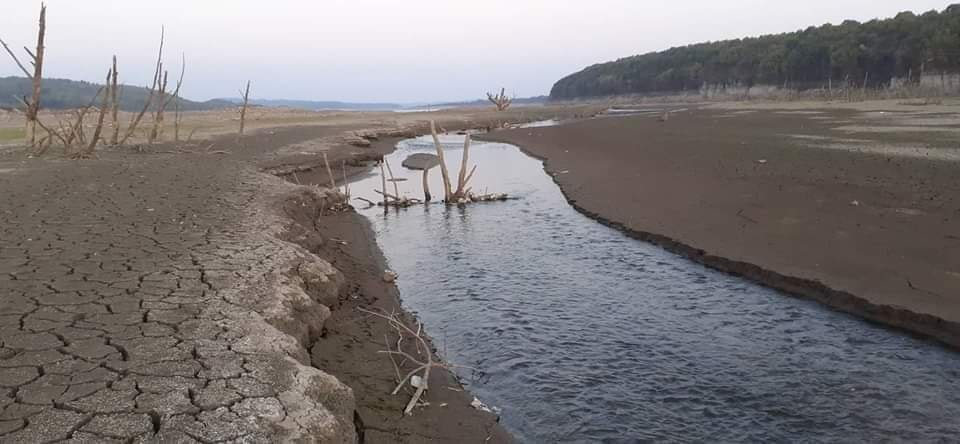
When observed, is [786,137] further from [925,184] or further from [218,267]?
[218,267]

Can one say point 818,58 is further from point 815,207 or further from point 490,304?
point 490,304

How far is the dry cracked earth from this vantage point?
3.84m

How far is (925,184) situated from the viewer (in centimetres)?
1170

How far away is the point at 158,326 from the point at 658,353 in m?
4.91

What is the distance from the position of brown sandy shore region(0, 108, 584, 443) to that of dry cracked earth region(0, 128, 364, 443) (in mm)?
15

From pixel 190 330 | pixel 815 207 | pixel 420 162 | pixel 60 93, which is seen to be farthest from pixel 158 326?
pixel 60 93

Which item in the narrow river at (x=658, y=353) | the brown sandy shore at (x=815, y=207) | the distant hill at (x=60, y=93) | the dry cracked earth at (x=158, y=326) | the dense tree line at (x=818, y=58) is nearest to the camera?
the dry cracked earth at (x=158, y=326)

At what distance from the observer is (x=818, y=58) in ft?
220

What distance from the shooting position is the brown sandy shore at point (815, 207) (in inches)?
309

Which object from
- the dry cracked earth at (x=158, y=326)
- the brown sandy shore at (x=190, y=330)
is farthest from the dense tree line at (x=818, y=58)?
the dry cracked earth at (x=158, y=326)

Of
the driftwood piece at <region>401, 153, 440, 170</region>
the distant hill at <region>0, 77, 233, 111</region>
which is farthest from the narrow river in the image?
the distant hill at <region>0, 77, 233, 111</region>

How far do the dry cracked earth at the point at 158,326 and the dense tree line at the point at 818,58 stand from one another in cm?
5341

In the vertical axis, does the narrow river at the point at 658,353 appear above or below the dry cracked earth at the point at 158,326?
below

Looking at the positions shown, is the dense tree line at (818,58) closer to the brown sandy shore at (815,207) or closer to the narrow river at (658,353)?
the brown sandy shore at (815,207)
